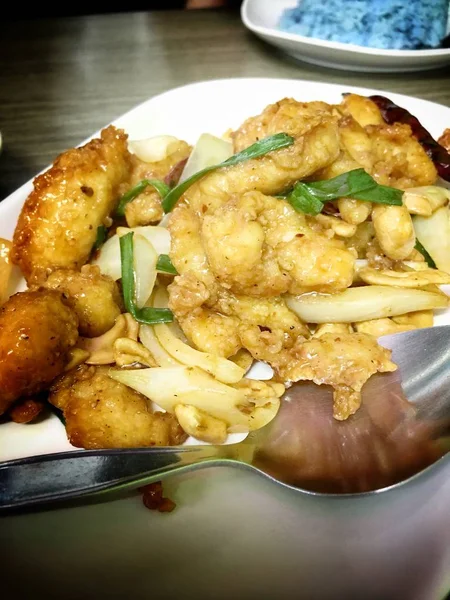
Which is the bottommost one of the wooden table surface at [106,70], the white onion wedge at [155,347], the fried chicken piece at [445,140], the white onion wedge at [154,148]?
the wooden table surface at [106,70]

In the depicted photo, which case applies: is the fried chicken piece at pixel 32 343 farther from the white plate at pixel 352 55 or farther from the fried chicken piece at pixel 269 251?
the white plate at pixel 352 55

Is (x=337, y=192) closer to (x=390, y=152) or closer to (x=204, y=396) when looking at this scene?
(x=390, y=152)

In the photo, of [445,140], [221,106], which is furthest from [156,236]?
[445,140]

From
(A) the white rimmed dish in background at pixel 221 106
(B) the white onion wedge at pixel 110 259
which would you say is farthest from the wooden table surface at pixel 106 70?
(B) the white onion wedge at pixel 110 259

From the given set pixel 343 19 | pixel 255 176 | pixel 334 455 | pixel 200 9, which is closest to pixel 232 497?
pixel 334 455

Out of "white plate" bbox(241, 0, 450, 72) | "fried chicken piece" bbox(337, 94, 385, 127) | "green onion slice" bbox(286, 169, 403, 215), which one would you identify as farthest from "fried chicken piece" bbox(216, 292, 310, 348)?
"white plate" bbox(241, 0, 450, 72)

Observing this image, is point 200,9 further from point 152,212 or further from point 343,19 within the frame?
point 152,212

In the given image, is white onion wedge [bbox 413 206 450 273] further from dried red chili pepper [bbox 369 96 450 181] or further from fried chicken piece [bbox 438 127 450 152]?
fried chicken piece [bbox 438 127 450 152]
